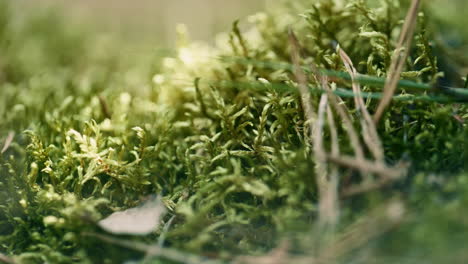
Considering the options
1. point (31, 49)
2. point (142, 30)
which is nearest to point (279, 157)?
point (31, 49)

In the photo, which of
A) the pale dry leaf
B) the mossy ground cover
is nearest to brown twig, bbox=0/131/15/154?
the mossy ground cover

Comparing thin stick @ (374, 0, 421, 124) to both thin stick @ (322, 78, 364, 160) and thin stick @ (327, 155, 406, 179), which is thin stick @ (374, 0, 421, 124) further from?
thin stick @ (327, 155, 406, 179)

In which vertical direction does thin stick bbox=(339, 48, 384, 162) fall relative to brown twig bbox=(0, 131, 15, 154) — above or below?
above

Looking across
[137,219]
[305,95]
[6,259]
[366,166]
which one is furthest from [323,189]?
[6,259]

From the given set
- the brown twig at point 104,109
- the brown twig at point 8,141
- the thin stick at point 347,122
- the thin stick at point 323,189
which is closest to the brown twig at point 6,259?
the brown twig at point 8,141

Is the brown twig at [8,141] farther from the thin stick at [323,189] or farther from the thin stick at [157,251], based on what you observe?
the thin stick at [323,189]

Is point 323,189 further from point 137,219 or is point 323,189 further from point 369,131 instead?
point 137,219
